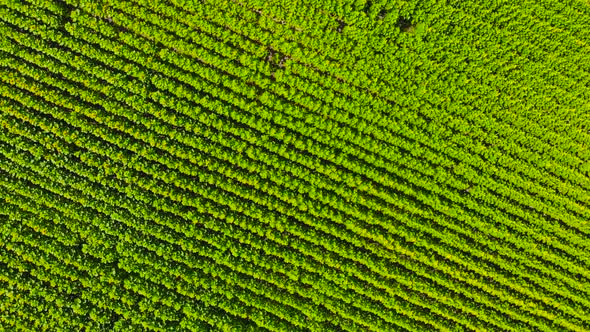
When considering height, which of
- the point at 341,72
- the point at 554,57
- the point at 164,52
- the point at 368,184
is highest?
the point at 554,57

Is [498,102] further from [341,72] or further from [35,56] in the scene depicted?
[35,56]

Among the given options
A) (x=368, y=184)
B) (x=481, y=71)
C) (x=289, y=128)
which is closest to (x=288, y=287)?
(x=368, y=184)

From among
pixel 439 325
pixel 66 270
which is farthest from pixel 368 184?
pixel 66 270

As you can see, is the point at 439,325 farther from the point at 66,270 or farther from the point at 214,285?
the point at 66,270

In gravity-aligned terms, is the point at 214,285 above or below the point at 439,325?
below

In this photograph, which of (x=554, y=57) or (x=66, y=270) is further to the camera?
(x=554, y=57)

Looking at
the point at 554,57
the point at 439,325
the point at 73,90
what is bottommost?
the point at 439,325
